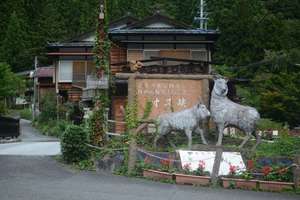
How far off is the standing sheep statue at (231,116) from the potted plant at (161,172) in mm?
1852

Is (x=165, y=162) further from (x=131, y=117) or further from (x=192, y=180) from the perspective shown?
(x=131, y=117)

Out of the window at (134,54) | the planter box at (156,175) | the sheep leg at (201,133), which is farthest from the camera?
the window at (134,54)

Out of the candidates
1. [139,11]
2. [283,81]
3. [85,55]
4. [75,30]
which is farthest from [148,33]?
[75,30]

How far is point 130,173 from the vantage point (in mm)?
13086

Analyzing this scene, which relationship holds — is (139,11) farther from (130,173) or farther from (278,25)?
(130,173)

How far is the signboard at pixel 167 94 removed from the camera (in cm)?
1526

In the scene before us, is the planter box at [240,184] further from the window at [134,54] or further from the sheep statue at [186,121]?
the window at [134,54]

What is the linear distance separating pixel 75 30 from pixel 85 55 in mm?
21062

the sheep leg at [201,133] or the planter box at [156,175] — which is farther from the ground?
the sheep leg at [201,133]

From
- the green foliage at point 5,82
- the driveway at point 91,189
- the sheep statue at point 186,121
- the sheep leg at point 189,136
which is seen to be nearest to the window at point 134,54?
the sheep statue at point 186,121

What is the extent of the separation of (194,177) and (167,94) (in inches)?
155

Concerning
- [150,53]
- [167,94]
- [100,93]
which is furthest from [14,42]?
[167,94]

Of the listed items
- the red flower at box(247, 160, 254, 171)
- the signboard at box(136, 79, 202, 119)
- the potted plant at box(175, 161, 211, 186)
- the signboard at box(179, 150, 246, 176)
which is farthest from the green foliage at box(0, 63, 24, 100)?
the red flower at box(247, 160, 254, 171)

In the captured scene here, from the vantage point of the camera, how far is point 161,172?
12.4 metres
